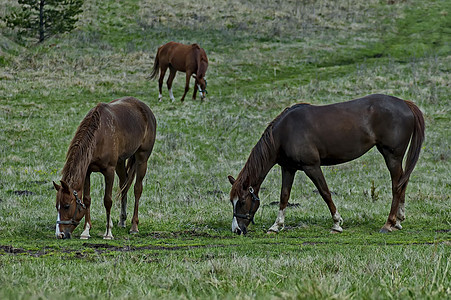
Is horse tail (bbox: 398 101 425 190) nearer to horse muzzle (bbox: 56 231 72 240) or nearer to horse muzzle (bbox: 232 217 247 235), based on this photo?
horse muzzle (bbox: 232 217 247 235)

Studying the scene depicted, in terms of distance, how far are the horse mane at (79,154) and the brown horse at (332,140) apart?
8.35 feet

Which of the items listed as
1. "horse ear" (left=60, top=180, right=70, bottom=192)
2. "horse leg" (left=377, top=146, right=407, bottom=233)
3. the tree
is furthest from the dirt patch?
the tree

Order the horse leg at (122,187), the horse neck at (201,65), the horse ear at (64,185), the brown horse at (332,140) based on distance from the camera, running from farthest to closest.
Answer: the horse neck at (201,65) → the horse leg at (122,187) → the brown horse at (332,140) → the horse ear at (64,185)

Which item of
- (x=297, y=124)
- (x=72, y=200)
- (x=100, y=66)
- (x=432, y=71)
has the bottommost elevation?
(x=100, y=66)

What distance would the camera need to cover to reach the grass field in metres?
3.87

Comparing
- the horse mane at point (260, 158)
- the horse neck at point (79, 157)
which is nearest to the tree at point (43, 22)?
the horse neck at point (79, 157)

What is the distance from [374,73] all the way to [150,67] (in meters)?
12.4

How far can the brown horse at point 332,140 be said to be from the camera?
29.5 ft

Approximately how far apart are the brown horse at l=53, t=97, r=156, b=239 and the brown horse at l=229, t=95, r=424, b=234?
2.02m

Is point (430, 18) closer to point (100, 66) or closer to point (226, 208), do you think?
point (100, 66)

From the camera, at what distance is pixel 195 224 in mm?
9148

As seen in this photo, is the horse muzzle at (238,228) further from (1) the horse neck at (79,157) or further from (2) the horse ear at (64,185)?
(2) the horse ear at (64,185)

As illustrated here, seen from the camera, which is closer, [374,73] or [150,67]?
[374,73]

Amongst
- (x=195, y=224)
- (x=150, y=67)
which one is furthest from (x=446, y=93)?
(x=195, y=224)
